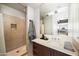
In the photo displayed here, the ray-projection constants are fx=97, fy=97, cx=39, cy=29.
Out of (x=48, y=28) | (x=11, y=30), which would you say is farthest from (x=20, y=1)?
(x=48, y=28)

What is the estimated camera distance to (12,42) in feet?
4.92

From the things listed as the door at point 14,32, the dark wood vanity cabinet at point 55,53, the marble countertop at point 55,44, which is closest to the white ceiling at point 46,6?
the door at point 14,32

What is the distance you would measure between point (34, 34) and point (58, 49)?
0.43 metres

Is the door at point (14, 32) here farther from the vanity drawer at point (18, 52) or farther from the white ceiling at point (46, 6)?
the white ceiling at point (46, 6)

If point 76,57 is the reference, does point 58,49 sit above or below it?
above

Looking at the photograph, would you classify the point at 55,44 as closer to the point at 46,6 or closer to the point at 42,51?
the point at 42,51

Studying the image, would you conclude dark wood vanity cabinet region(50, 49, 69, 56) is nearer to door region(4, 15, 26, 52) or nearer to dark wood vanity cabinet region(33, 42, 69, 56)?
dark wood vanity cabinet region(33, 42, 69, 56)

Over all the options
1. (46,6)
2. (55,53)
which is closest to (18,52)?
(55,53)

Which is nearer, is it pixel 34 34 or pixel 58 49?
pixel 58 49

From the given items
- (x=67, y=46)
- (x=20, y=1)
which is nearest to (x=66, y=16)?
(x=67, y=46)

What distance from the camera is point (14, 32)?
4.96 feet

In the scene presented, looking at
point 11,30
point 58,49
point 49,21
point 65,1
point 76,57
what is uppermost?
point 65,1

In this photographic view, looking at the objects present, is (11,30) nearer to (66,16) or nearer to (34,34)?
(34,34)

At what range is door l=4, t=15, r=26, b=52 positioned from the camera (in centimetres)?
146
